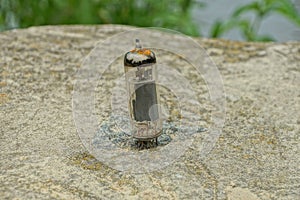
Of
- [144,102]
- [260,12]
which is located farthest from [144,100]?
[260,12]

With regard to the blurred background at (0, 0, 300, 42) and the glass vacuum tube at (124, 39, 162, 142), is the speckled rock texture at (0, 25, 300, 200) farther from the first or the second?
the blurred background at (0, 0, 300, 42)

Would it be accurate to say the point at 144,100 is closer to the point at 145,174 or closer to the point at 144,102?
the point at 144,102

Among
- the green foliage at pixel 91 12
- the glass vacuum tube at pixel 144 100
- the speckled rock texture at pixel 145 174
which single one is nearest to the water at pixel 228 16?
the green foliage at pixel 91 12

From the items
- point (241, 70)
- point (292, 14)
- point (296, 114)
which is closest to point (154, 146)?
point (296, 114)

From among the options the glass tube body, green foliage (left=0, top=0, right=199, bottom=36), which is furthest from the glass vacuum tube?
green foliage (left=0, top=0, right=199, bottom=36)

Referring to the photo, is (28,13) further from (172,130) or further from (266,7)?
(172,130)

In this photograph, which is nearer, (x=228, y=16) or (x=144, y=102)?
(x=144, y=102)
